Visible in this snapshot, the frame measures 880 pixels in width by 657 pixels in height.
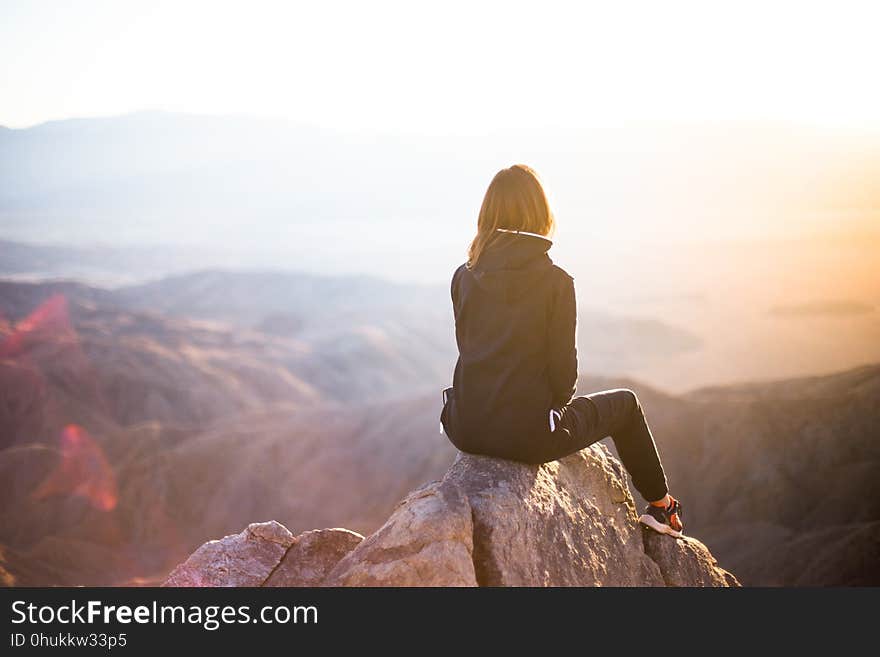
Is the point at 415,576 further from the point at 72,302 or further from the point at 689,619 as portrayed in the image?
the point at 72,302

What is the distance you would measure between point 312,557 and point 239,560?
1.66 ft

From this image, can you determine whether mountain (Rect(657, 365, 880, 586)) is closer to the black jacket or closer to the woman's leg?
the woman's leg

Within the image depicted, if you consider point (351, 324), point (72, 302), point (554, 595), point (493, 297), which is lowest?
point (351, 324)

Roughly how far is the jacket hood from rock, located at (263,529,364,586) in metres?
2.29

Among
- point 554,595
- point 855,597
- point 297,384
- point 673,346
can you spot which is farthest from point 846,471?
point 673,346

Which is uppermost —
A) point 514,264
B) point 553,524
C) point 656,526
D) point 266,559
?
point 514,264

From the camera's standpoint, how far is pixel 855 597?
5531mm

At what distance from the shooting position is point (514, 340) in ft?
14.4

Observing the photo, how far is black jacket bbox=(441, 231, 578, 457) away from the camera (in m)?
4.38

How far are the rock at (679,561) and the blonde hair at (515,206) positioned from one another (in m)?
2.47

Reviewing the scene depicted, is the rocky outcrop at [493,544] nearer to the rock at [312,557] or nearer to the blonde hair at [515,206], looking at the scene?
the rock at [312,557]

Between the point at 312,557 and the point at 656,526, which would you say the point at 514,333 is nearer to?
the point at 656,526

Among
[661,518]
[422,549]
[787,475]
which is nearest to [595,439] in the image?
[661,518]

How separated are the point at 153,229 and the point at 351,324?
2526cm
